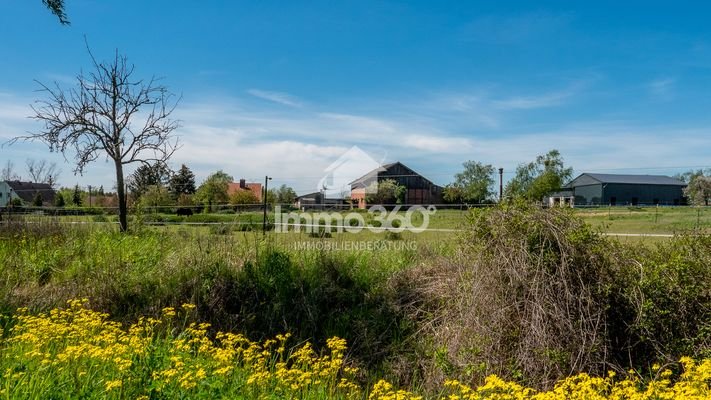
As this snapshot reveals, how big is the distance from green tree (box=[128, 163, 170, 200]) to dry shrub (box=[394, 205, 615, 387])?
8.81 metres

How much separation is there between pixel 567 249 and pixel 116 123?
10306 mm

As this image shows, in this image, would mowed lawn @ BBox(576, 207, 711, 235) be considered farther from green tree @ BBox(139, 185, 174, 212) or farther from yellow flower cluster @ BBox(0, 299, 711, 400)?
green tree @ BBox(139, 185, 174, 212)

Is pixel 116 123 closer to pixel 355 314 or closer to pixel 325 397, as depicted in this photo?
pixel 355 314

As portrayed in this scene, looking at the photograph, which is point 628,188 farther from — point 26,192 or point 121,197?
point 26,192

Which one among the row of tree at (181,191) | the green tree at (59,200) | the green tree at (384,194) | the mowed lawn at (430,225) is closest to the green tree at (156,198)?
the row of tree at (181,191)

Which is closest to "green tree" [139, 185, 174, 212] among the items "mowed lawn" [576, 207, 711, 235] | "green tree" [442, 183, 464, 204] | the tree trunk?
the tree trunk

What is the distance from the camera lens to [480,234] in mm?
4727

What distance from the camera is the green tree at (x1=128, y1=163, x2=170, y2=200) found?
1088 cm

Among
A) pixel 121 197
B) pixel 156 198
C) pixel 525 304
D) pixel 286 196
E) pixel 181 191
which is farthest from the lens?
pixel 181 191

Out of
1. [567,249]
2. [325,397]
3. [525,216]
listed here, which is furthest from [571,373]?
[325,397]

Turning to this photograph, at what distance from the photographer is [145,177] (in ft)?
43.5

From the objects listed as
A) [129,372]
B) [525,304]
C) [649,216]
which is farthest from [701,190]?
[129,372]

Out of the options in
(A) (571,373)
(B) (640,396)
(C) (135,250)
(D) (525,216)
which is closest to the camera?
(B) (640,396)

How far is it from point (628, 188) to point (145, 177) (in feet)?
71.9
